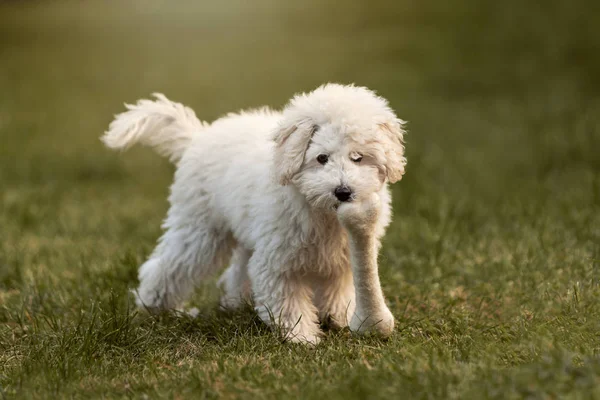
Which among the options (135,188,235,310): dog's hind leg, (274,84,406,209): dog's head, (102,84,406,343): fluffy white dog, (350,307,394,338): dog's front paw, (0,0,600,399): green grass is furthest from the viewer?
(135,188,235,310): dog's hind leg

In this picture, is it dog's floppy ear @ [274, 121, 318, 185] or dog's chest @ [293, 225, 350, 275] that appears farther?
dog's chest @ [293, 225, 350, 275]

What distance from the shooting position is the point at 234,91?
15.2 metres

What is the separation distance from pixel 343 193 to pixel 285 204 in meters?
0.64

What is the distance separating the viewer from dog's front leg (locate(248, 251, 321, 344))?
4.54m

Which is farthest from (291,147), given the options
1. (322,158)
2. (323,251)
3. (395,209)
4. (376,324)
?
(395,209)

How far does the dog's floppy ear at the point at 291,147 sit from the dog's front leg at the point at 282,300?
0.56 meters

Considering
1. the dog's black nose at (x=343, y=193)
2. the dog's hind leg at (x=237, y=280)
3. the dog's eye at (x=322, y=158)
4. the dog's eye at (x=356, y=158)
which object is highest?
the dog's eye at (x=356, y=158)

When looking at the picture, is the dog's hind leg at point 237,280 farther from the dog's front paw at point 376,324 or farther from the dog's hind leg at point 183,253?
the dog's front paw at point 376,324

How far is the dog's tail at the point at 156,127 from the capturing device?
5555 millimetres

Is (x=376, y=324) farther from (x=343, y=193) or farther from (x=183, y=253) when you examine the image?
(x=183, y=253)

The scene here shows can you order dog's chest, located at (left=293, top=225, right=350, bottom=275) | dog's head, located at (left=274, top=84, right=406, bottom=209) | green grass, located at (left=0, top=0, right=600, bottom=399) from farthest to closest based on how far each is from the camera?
1. dog's chest, located at (left=293, top=225, right=350, bottom=275)
2. dog's head, located at (left=274, top=84, right=406, bottom=209)
3. green grass, located at (left=0, top=0, right=600, bottom=399)

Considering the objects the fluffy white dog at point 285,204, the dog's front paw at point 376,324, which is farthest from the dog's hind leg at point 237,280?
the dog's front paw at point 376,324

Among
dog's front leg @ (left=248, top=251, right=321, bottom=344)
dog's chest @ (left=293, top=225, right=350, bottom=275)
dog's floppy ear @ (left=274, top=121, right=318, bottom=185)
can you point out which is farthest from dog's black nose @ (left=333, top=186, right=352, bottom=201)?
dog's front leg @ (left=248, top=251, right=321, bottom=344)

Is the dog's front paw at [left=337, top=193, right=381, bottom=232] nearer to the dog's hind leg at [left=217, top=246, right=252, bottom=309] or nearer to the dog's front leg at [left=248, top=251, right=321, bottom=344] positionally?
the dog's front leg at [left=248, top=251, right=321, bottom=344]
